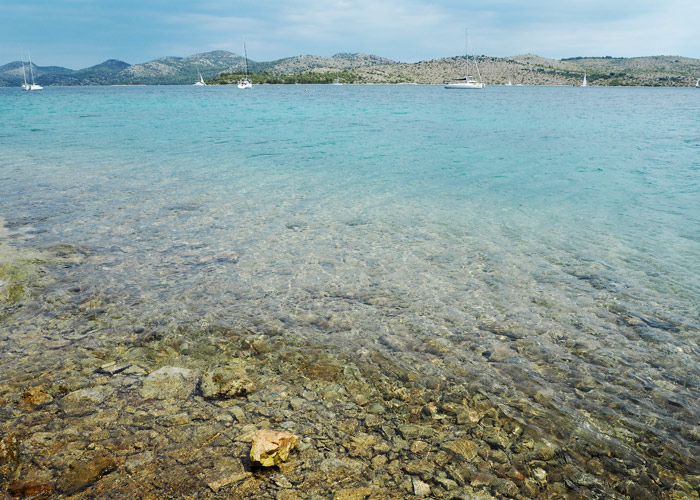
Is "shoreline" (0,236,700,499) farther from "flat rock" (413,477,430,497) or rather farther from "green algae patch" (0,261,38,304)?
"green algae patch" (0,261,38,304)

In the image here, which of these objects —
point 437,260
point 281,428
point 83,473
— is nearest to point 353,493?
point 281,428

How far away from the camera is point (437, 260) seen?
9672mm

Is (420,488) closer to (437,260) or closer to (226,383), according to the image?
(226,383)

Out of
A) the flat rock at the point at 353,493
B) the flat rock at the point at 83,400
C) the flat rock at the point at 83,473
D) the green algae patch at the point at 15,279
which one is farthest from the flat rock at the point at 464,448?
the green algae patch at the point at 15,279

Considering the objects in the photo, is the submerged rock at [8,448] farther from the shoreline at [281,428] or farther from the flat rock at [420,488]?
the flat rock at [420,488]

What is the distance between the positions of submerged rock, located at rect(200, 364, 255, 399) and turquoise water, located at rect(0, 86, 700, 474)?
4.14 ft

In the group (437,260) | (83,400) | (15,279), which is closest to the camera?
(83,400)

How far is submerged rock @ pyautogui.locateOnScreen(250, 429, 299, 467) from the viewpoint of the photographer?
13.2 feet

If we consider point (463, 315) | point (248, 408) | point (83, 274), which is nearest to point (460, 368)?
point (463, 315)

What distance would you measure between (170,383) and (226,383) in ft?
2.27

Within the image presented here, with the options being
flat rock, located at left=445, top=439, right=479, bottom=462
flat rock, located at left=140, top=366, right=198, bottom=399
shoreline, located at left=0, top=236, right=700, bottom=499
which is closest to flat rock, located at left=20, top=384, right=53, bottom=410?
shoreline, located at left=0, top=236, right=700, bottom=499

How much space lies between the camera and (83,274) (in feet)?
28.1

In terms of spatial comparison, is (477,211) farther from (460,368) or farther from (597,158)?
(597,158)

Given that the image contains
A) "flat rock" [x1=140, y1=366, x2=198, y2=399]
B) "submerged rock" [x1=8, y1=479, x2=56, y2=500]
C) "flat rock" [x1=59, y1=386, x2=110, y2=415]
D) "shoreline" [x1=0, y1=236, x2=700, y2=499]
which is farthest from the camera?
"flat rock" [x1=140, y1=366, x2=198, y2=399]
